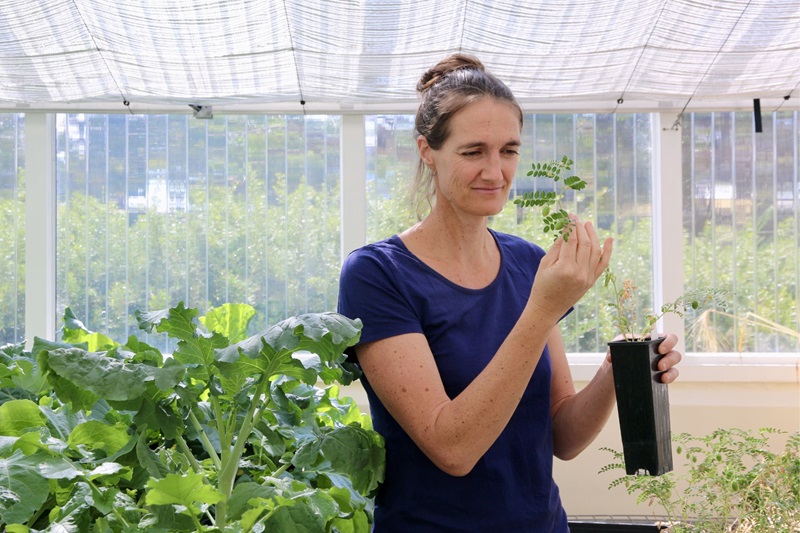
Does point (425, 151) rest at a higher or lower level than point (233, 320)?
higher

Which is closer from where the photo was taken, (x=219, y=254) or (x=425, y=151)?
(x=425, y=151)

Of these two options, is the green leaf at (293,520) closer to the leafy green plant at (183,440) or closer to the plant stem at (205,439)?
the leafy green plant at (183,440)

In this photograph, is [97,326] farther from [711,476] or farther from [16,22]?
[711,476]

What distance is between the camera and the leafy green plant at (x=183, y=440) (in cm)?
108

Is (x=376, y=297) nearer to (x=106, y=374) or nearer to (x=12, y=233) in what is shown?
(x=106, y=374)

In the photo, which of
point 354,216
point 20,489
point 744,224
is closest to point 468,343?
point 20,489

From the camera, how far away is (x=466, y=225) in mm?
1435

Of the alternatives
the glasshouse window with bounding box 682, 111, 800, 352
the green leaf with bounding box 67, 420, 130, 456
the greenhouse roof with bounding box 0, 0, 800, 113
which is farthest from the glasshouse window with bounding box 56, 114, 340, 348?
the green leaf with bounding box 67, 420, 130, 456

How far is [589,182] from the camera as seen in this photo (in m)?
4.42

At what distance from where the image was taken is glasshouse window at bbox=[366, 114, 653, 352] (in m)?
4.43

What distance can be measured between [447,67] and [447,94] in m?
0.13

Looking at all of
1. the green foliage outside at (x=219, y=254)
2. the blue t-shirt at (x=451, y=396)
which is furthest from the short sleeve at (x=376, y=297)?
the green foliage outside at (x=219, y=254)

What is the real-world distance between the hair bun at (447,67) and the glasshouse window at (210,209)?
297 cm

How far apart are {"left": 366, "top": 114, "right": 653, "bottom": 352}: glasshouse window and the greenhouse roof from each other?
33 centimetres
